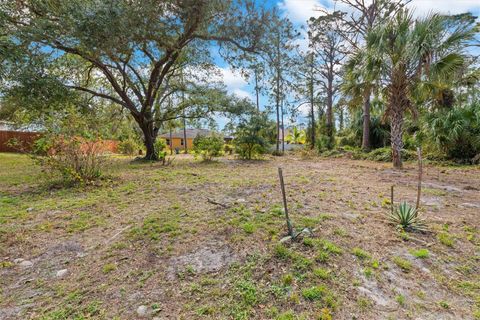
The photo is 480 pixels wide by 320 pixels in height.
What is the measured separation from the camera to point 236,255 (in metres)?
2.30

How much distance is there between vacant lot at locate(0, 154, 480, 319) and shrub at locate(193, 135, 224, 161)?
6.75 meters

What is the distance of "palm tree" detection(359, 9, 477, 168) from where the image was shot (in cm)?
607

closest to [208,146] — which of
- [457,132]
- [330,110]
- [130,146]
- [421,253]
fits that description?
[130,146]

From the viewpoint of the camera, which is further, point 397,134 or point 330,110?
point 330,110

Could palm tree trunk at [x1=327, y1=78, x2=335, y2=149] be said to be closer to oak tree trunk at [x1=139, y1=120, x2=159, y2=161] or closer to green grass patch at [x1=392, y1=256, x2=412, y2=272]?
oak tree trunk at [x1=139, y1=120, x2=159, y2=161]

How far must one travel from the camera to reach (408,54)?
6336 millimetres

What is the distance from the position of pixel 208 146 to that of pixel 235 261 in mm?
8681

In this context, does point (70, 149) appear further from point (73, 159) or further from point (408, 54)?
point (408, 54)

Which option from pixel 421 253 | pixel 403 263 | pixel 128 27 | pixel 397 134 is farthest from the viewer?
pixel 397 134

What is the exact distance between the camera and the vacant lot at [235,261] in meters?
1.73

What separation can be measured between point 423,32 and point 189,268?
7.71m

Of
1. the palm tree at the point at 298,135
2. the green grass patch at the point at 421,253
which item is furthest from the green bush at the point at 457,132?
the palm tree at the point at 298,135

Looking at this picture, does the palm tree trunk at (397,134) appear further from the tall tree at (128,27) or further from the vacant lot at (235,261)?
the tall tree at (128,27)

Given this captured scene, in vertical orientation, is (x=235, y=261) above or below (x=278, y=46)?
below
